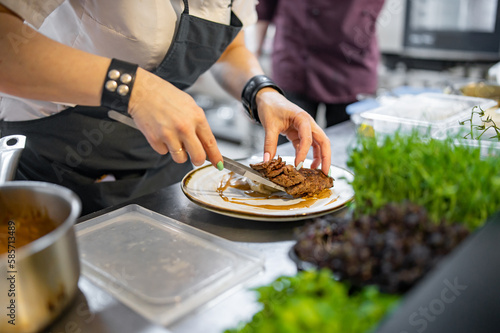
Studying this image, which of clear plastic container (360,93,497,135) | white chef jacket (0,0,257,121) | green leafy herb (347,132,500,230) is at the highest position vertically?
white chef jacket (0,0,257,121)

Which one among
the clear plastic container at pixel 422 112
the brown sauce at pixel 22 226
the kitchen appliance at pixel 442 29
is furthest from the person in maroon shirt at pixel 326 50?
the brown sauce at pixel 22 226

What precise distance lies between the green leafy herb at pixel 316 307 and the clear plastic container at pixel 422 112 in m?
0.84

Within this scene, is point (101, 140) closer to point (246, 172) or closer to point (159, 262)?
point (246, 172)

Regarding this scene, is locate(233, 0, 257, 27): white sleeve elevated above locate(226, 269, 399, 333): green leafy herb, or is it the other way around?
locate(233, 0, 257, 27): white sleeve

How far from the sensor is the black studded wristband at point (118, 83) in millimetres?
1010

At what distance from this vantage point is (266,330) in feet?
1.82

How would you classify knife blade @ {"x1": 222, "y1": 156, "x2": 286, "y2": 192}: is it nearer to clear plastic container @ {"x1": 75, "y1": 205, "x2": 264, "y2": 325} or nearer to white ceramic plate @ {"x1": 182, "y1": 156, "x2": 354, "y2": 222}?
white ceramic plate @ {"x1": 182, "y1": 156, "x2": 354, "y2": 222}

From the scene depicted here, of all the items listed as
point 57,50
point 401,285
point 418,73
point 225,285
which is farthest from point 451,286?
point 418,73

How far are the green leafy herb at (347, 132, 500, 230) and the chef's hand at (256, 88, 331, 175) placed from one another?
0.42 m

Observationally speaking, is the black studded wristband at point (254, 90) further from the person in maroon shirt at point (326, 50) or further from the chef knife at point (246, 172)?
the person in maroon shirt at point (326, 50)

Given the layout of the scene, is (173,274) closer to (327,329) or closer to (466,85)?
(327,329)

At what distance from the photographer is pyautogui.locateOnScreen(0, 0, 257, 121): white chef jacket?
50.4 inches

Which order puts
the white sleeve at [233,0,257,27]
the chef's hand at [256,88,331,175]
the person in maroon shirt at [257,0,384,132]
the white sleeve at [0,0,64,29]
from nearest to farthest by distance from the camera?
the white sleeve at [0,0,64,29]
the chef's hand at [256,88,331,175]
the white sleeve at [233,0,257,27]
the person in maroon shirt at [257,0,384,132]

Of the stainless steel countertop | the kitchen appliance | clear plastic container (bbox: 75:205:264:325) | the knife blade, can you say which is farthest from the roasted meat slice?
the kitchen appliance
